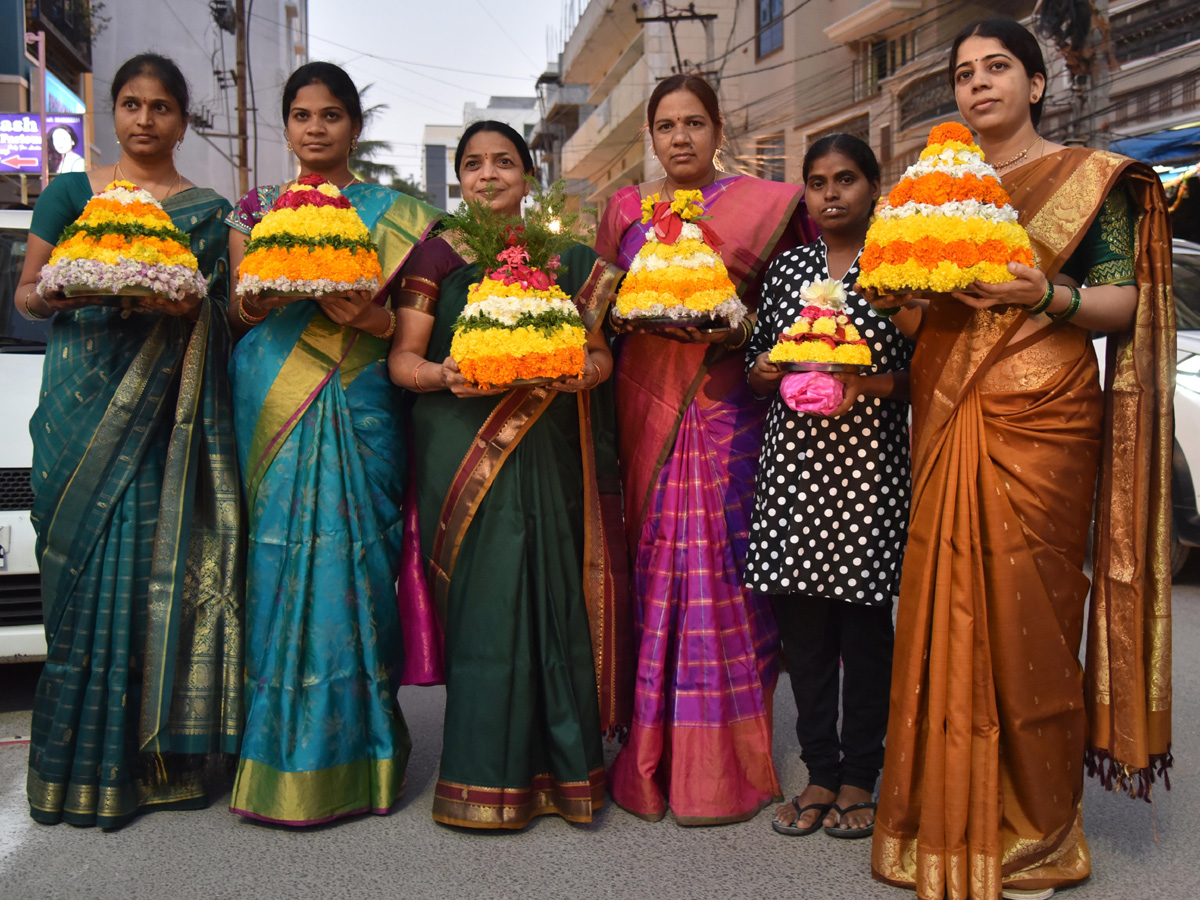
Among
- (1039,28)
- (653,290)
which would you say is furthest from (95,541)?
(1039,28)

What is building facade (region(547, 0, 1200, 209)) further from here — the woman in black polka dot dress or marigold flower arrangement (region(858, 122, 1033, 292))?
marigold flower arrangement (region(858, 122, 1033, 292))

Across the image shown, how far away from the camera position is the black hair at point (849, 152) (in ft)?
10.7

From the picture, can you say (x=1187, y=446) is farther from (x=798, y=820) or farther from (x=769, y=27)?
(x=769, y=27)

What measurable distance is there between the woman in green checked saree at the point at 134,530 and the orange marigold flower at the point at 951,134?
2.21 meters

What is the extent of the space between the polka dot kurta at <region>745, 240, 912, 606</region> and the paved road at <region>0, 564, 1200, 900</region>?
785mm

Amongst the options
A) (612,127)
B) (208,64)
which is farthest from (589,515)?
(208,64)

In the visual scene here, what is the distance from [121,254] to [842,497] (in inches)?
86.6

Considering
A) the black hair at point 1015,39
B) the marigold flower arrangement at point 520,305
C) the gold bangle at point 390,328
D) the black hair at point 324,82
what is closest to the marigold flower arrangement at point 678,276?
the marigold flower arrangement at point 520,305

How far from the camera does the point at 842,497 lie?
311 centimetres

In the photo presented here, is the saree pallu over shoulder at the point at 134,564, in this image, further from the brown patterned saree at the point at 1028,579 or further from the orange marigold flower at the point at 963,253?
the orange marigold flower at the point at 963,253

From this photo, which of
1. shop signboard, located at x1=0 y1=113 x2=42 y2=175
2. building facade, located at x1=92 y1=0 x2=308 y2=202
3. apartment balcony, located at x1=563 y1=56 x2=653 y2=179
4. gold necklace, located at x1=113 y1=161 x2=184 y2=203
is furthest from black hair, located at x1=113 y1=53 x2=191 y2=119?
apartment balcony, located at x1=563 y1=56 x2=653 y2=179

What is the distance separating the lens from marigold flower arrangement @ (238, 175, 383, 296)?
2.95 meters

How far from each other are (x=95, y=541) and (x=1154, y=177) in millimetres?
3237

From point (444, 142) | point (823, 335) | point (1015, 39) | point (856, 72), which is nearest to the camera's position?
point (1015, 39)
